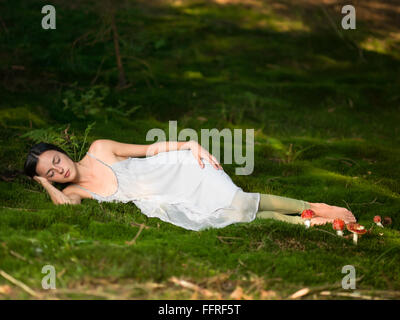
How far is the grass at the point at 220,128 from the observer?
404 cm

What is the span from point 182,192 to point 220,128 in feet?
12.0

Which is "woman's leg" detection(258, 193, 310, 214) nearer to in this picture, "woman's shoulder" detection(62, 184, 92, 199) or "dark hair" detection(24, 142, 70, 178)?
"woman's shoulder" detection(62, 184, 92, 199)

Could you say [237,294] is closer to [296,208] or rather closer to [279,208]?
[279,208]

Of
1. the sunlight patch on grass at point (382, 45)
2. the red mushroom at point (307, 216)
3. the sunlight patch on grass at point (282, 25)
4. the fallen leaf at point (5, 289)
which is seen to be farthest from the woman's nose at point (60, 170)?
the sunlight patch on grass at point (382, 45)

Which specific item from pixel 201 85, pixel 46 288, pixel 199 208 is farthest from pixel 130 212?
pixel 201 85

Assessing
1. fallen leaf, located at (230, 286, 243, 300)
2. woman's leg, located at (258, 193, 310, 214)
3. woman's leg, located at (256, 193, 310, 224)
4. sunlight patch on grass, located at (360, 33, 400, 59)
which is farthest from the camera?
sunlight patch on grass, located at (360, 33, 400, 59)

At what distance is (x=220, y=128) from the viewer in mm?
9109

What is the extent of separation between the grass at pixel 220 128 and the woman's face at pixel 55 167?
34 cm

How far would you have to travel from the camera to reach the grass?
4.04m

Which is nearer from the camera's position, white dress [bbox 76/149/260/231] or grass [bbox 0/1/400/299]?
grass [bbox 0/1/400/299]

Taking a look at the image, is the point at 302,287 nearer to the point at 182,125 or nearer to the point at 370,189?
the point at 370,189

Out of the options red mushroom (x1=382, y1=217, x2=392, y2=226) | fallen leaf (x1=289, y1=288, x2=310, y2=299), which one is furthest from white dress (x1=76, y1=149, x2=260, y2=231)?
red mushroom (x1=382, y1=217, x2=392, y2=226)

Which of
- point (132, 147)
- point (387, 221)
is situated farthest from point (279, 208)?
point (132, 147)

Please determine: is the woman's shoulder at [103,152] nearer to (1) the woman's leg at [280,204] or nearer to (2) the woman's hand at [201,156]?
(2) the woman's hand at [201,156]
